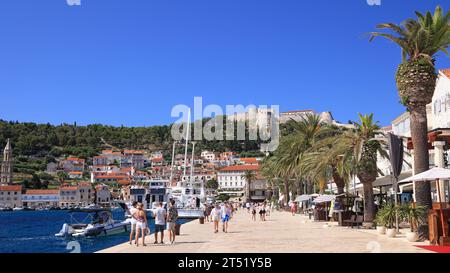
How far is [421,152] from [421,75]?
2.96 m

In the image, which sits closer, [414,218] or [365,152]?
[414,218]

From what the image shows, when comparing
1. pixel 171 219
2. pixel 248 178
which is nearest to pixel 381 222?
pixel 171 219

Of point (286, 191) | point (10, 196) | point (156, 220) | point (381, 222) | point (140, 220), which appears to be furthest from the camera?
point (10, 196)

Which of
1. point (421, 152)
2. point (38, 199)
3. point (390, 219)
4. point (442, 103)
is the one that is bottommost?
point (390, 219)

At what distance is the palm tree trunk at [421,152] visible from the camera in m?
19.1

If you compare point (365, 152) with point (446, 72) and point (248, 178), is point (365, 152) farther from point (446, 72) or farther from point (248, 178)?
point (248, 178)

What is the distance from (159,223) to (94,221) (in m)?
23.7

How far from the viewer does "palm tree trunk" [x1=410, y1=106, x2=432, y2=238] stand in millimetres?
19094

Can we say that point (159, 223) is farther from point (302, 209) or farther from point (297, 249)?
point (302, 209)

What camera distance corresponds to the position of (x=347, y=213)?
29750mm

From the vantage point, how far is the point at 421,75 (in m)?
19.1

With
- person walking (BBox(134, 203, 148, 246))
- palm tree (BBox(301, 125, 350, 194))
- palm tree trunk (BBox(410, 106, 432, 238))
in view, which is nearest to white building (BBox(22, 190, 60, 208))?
palm tree (BBox(301, 125, 350, 194))
